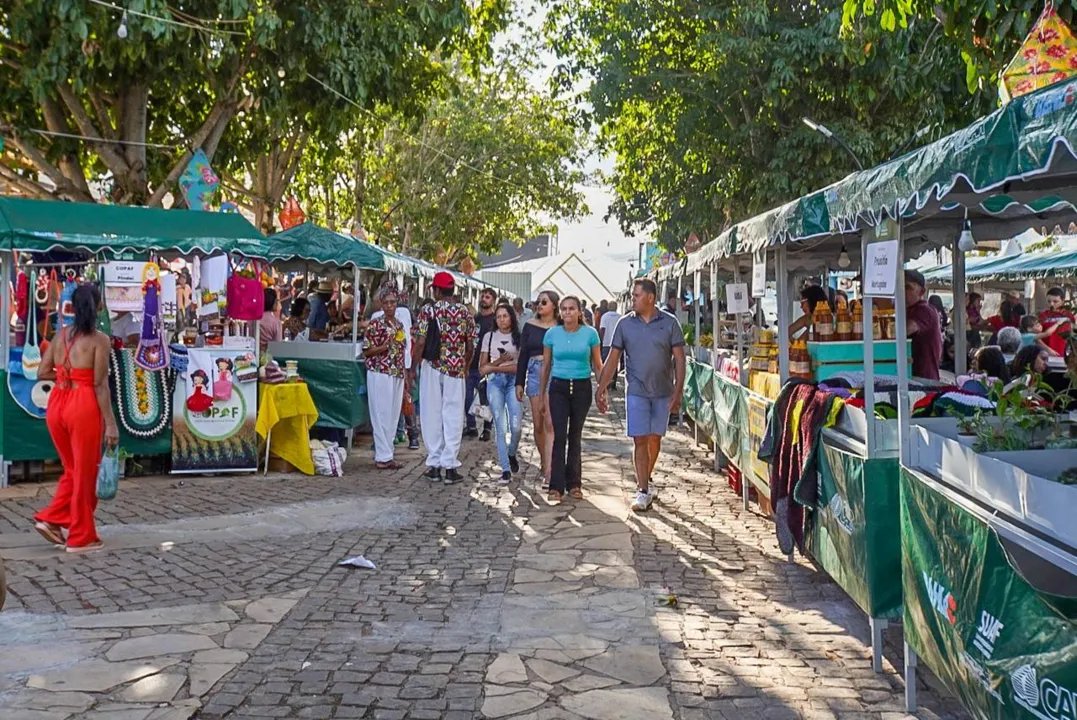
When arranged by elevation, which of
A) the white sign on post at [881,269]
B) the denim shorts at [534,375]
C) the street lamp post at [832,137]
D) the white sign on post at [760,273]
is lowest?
the denim shorts at [534,375]

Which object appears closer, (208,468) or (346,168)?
(208,468)

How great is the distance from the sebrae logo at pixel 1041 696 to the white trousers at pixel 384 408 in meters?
9.22

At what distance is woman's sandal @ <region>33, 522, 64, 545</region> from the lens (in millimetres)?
8188

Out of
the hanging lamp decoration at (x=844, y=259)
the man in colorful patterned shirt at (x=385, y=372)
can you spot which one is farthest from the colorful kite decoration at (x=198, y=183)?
the hanging lamp decoration at (x=844, y=259)

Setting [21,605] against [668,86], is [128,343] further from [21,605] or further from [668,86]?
[668,86]

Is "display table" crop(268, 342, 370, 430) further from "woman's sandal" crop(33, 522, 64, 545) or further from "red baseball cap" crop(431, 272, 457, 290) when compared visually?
"woman's sandal" crop(33, 522, 64, 545)

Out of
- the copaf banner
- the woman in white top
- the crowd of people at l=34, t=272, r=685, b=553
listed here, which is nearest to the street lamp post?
the crowd of people at l=34, t=272, r=685, b=553

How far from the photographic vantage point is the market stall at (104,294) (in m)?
11.1

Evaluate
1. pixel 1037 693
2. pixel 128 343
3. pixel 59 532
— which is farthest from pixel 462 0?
pixel 1037 693

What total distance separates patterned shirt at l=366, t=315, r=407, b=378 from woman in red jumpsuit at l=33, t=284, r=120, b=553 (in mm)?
4351

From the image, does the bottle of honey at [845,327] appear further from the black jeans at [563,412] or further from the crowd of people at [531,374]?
the black jeans at [563,412]

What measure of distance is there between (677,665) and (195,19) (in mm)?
10712

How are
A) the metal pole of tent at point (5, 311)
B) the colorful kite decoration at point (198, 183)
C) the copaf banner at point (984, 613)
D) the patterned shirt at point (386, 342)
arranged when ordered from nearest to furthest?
the copaf banner at point (984, 613) → the metal pole of tent at point (5, 311) → the patterned shirt at point (386, 342) → the colorful kite decoration at point (198, 183)

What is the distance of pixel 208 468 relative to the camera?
11.8 metres
